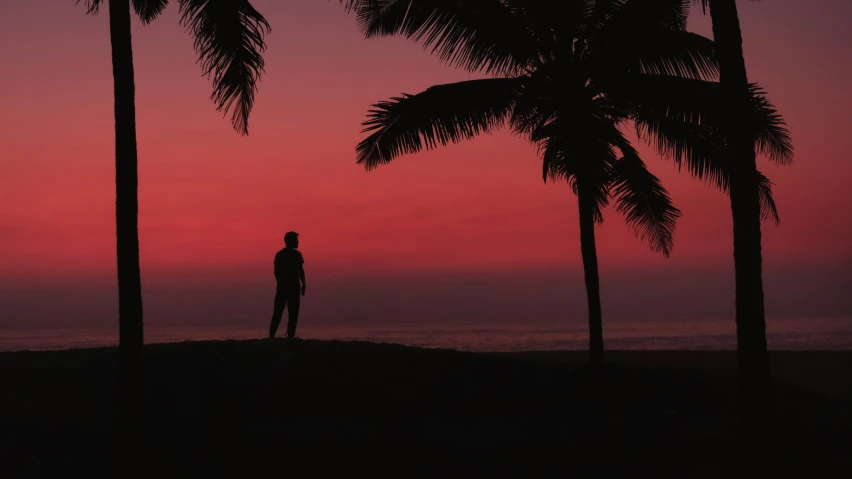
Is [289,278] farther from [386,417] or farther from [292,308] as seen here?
[386,417]

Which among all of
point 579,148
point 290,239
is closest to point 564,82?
point 579,148

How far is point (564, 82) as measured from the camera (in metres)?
13.7

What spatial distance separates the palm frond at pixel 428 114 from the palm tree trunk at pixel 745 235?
4.85 metres

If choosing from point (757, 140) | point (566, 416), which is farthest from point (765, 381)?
point (757, 140)

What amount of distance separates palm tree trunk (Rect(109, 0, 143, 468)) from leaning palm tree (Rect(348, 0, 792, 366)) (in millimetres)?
4952

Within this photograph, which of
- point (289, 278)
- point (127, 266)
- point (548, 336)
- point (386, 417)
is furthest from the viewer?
point (548, 336)

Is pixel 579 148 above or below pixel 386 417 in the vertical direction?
above

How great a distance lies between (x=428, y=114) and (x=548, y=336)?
23926 mm

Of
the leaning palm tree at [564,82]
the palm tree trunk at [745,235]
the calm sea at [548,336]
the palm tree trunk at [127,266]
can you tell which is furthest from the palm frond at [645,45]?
the calm sea at [548,336]

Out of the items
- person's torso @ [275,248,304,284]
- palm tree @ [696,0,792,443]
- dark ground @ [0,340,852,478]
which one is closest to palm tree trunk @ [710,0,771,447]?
palm tree @ [696,0,792,443]

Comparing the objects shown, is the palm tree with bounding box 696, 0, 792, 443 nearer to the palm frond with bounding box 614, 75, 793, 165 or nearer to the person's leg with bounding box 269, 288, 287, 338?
the palm frond with bounding box 614, 75, 793, 165

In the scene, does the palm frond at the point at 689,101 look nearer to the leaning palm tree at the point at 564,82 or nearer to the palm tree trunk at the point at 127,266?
the leaning palm tree at the point at 564,82

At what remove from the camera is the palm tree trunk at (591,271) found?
1380 cm

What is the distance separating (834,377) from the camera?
17516 millimetres
